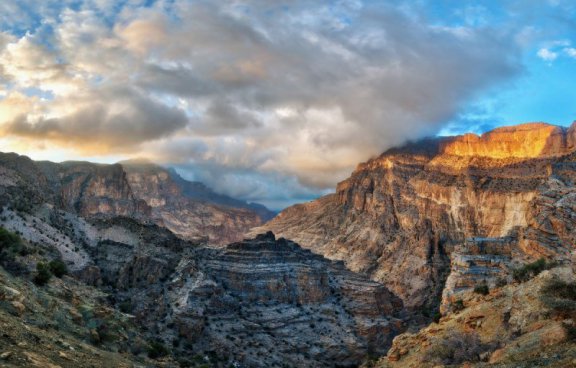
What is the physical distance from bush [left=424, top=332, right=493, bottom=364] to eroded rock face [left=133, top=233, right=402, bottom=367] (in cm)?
4086

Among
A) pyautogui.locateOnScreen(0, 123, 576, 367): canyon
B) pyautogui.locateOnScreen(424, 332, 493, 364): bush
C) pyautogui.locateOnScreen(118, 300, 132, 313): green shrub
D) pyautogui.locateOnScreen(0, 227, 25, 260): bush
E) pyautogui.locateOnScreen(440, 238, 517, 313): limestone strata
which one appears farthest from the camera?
pyautogui.locateOnScreen(440, 238, 517, 313): limestone strata

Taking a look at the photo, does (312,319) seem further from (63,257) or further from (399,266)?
(399,266)

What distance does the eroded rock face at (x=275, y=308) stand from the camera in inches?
3366

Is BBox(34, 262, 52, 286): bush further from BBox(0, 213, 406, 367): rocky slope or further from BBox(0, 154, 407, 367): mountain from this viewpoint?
BBox(0, 213, 406, 367): rocky slope

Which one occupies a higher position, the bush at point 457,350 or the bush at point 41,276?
the bush at point 41,276

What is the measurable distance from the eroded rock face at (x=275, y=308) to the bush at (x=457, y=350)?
4086 centimetres

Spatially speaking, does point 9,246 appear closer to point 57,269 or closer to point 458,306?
point 57,269

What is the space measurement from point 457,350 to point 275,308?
212 feet

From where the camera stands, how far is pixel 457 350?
4472 centimetres

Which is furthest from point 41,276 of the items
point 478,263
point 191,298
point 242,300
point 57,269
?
point 478,263

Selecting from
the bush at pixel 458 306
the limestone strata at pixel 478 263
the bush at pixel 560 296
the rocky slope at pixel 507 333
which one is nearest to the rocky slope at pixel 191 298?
the limestone strata at pixel 478 263

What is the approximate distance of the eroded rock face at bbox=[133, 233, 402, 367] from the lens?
85500 millimetres

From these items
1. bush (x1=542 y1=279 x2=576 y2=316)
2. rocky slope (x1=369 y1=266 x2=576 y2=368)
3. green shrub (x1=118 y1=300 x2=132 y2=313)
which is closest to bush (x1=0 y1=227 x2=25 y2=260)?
green shrub (x1=118 y1=300 x2=132 y2=313)

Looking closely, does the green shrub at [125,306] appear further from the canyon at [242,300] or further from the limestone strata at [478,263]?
the limestone strata at [478,263]
